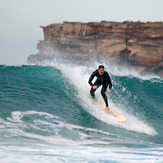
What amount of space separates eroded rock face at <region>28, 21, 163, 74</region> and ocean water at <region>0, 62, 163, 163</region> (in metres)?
22.1

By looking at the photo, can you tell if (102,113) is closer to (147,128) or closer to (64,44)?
(147,128)

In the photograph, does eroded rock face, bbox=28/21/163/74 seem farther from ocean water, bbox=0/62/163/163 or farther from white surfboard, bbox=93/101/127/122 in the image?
white surfboard, bbox=93/101/127/122

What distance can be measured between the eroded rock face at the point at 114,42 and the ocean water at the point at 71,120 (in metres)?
22.1

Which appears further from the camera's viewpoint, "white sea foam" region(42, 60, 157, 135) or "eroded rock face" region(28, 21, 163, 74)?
"eroded rock face" region(28, 21, 163, 74)

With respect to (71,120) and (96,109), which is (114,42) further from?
(71,120)

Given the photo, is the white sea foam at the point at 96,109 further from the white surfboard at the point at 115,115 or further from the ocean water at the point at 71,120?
the white surfboard at the point at 115,115

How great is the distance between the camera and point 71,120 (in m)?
7.43

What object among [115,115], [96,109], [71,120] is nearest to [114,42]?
[96,109]

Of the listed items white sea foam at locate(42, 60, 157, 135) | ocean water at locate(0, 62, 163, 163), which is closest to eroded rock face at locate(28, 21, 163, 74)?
ocean water at locate(0, 62, 163, 163)

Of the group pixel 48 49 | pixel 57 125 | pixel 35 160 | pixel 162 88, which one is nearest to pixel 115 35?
pixel 48 49

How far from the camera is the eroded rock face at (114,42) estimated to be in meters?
34.8

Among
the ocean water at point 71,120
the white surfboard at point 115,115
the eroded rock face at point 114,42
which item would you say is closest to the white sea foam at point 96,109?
the ocean water at point 71,120

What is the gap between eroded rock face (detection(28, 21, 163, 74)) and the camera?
3484cm

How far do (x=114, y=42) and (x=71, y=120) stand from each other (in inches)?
1248
